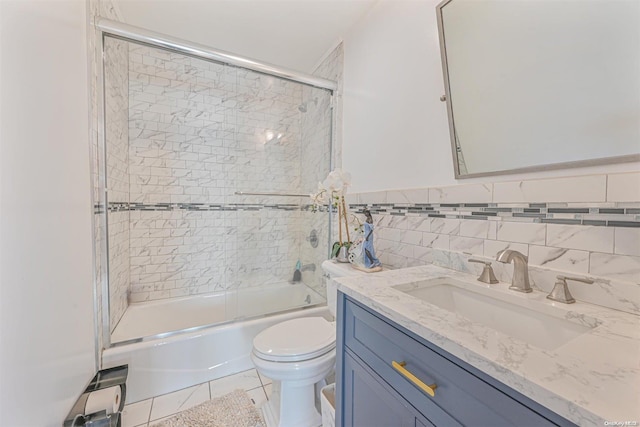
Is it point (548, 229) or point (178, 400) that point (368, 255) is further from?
point (178, 400)

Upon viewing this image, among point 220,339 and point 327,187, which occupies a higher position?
point 327,187

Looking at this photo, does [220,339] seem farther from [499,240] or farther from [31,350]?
[499,240]

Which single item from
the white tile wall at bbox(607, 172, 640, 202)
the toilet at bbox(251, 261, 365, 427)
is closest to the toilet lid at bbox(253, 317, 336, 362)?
the toilet at bbox(251, 261, 365, 427)

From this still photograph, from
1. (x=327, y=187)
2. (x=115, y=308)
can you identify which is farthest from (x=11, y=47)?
(x=115, y=308)

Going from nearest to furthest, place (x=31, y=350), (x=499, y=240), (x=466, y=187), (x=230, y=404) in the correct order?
(x=31, y=350), (x=499, y=240), (x=466, y=187), (x=230, y=404)

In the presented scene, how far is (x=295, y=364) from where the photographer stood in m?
1.17

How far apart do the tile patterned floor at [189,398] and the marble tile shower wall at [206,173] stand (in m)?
0.77

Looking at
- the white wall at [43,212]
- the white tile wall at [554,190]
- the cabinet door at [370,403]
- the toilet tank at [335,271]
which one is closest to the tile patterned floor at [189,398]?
the white wall at [43,212]

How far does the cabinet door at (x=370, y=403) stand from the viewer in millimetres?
648

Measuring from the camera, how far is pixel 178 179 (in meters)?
2.35

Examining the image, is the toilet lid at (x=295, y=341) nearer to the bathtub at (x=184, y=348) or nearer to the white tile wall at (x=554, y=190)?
the bathtub at (x=184, y=348)

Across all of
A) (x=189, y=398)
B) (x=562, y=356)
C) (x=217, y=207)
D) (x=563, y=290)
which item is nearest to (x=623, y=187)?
(x=563, y=290)

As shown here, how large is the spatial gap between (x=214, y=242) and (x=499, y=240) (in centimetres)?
232

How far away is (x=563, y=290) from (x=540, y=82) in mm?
669
